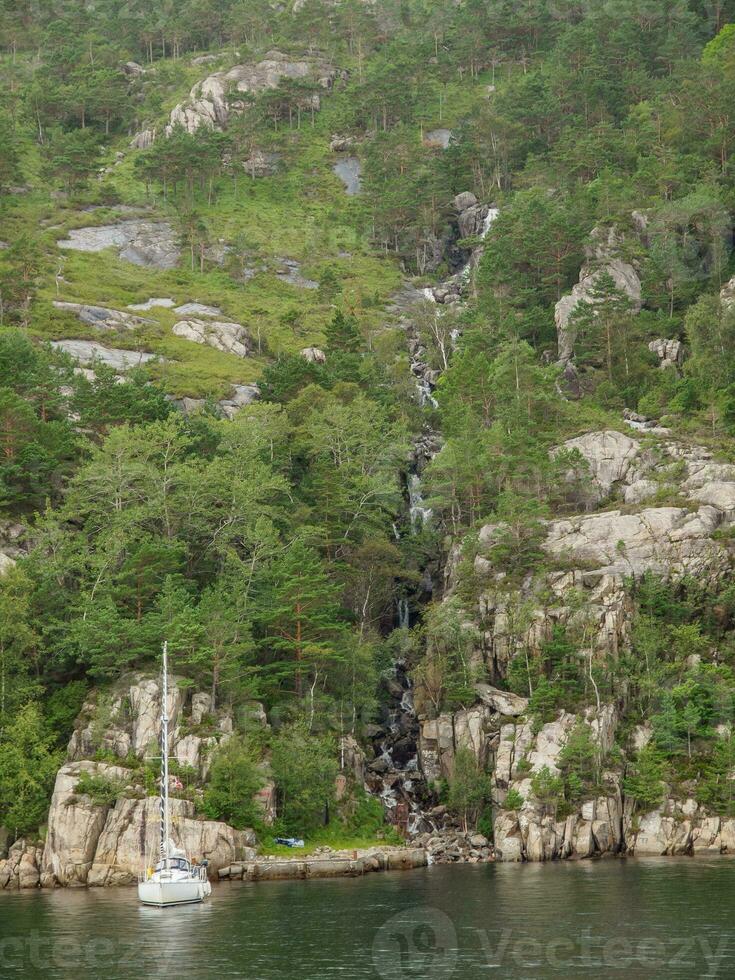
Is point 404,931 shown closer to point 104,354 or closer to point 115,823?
point 115,823

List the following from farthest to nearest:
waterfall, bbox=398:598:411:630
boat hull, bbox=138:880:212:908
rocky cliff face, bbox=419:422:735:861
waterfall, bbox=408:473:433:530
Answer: waterfall, bbox=408:473:433:530 < waterfall, bbox=398:598:411:630 < rocky cliff face, bbox=419:422:735:861 < boat hull, bbox=138:880:212:908

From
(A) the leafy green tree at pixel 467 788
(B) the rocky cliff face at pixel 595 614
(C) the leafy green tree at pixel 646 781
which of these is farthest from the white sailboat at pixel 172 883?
(C) the leafy green tree at pixel 646 781

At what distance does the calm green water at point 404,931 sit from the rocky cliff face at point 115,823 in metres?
6.54

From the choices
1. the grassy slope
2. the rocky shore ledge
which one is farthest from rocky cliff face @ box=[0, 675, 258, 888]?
the grassy slope

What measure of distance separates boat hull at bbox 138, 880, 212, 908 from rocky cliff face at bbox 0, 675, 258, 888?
1286cm

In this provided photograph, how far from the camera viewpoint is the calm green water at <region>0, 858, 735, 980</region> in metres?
47.1

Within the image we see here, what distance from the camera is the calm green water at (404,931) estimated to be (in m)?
47.1

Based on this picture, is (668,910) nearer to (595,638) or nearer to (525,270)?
(595,638)

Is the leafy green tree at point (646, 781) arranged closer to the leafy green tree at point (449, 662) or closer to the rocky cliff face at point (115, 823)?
the leafy green tree at point (449, 662)

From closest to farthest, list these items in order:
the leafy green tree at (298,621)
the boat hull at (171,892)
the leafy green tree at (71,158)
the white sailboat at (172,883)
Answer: the boat hull at (171,892)
the white sailboat at (172,883)
the leafy green tree at (298,621)
the leafy green tree at (71,158)

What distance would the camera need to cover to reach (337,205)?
199m

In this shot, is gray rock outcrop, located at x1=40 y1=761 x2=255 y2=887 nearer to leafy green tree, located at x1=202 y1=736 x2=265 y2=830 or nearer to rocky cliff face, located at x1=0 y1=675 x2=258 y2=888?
rocky cliff face, located at x1=0 y1=675 x2=258 y2=888

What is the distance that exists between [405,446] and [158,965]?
70.0 m

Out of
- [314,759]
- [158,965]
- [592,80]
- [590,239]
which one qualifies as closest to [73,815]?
[314,759]
